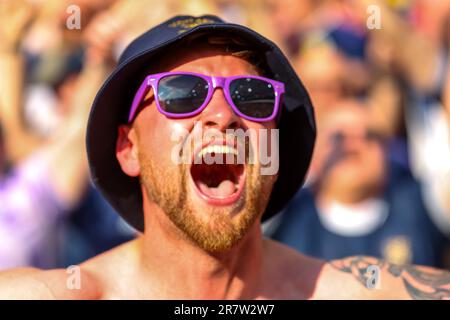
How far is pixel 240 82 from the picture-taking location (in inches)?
111

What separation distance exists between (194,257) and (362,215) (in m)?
2.49

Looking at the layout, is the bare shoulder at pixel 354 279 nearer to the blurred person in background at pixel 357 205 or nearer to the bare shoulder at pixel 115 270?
the bare shoulder at pixel 115 270

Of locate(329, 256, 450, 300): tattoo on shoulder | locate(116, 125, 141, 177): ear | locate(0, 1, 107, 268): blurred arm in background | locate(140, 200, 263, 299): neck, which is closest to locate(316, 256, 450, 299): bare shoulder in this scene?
locate(329, 256, 450, 300): tattoo on shoulder

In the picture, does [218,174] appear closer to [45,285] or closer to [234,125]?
[234,125]

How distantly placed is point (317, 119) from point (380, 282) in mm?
2323

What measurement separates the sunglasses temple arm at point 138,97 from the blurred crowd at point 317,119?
6.38 ft

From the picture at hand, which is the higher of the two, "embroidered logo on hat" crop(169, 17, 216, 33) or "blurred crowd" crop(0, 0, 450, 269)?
"embroidered logo on hat" crop(169, 17, 216, 33)

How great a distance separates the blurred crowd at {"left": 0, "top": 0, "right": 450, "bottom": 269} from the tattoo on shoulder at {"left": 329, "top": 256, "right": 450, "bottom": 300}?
5.68 ft

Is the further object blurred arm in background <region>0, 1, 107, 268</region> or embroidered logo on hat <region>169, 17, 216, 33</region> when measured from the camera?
blurred arm in background <region>0, 1, 107, 268</region>

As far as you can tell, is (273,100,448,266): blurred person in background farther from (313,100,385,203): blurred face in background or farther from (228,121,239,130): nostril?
(228,121,239,130): nostril

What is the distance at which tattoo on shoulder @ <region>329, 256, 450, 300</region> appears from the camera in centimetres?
305

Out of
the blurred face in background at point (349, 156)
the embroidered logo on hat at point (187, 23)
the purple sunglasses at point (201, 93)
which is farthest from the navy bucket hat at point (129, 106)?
the blurred face in background at point (349, 156)

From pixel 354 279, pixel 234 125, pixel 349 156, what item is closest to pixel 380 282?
pixel 354 279

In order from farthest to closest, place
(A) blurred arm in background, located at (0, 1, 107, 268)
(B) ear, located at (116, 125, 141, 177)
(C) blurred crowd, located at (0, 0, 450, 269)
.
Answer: (C) blurred crowd, located at (0, 0, 450, 269), (A) blurred arm in background, located at (0, 1, 107, 268), (B) ear, located at (116, 125, 141, 177)
